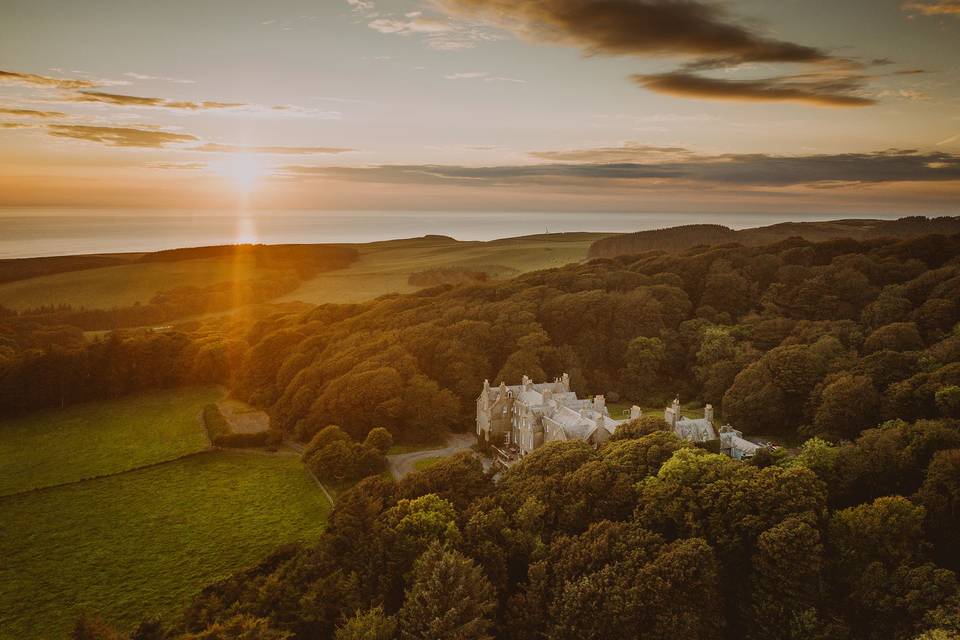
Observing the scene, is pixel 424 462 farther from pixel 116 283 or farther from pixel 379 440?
pixel 116 283

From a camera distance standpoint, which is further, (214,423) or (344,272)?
(344,272)

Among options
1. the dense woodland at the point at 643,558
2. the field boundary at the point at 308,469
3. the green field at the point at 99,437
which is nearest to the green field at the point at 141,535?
the field boundary at the point at 308,469

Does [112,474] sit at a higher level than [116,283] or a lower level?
lower

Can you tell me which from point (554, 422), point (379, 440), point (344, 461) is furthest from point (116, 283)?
point (554, 422)

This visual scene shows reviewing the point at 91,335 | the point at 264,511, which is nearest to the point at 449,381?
the point at 264,511

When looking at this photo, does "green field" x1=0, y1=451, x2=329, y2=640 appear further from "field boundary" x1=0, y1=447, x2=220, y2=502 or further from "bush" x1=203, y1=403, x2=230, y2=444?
"bush" x1=203, y1=403, x2=230, y2=444

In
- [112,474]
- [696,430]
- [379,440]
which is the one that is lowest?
[112,474]

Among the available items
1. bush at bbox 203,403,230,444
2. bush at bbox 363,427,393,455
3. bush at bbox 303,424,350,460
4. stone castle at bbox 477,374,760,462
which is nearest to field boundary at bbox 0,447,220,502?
bush at bbox 203,403,230,444

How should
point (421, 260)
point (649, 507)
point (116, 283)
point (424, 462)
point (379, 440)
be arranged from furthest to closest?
point (421, 260)
point (116, 283)
point (424, 462)
point (379, 440)
point (649, 507)
